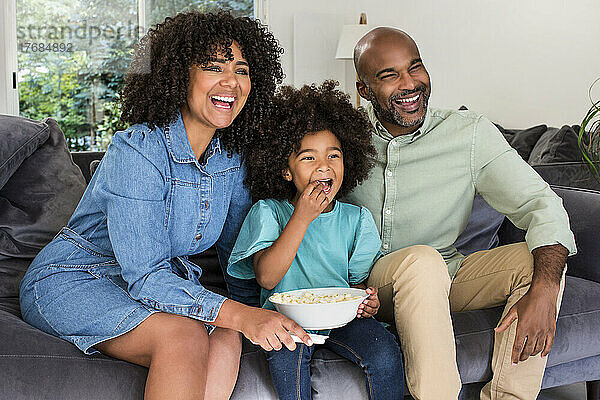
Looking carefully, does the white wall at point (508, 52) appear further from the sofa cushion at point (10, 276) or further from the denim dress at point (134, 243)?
the sofa cushion at point (10, 276)

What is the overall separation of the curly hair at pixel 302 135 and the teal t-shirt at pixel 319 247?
0.07 metres

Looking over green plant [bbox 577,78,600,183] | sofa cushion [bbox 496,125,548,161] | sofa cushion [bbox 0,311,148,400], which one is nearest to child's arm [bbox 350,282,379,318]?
sofa cushion [bbox 0,311,148,400]

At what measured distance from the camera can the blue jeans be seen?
4.73 ft

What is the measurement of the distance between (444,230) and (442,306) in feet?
1.40

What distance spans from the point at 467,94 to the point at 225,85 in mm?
3198

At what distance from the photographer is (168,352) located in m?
1.33

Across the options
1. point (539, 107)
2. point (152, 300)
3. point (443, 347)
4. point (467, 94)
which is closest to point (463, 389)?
point (443, 347)

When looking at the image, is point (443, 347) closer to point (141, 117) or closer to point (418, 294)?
point (418, 294)

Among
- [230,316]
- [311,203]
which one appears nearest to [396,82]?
[311,203]

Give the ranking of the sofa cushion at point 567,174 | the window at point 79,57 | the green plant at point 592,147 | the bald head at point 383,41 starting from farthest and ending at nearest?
1. the window at point 79,57
2. the green plant at point 592,147
3. the sofa cushion at point 567,174
4. the bald head at point 383,41

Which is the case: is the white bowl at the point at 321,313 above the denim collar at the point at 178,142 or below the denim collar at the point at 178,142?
below

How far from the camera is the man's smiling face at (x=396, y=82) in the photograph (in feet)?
6.34

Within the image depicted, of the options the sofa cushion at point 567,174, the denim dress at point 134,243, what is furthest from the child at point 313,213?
the sofa cushion at point 567,174

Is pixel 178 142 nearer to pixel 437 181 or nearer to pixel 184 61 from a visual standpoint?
pixel 184 61
